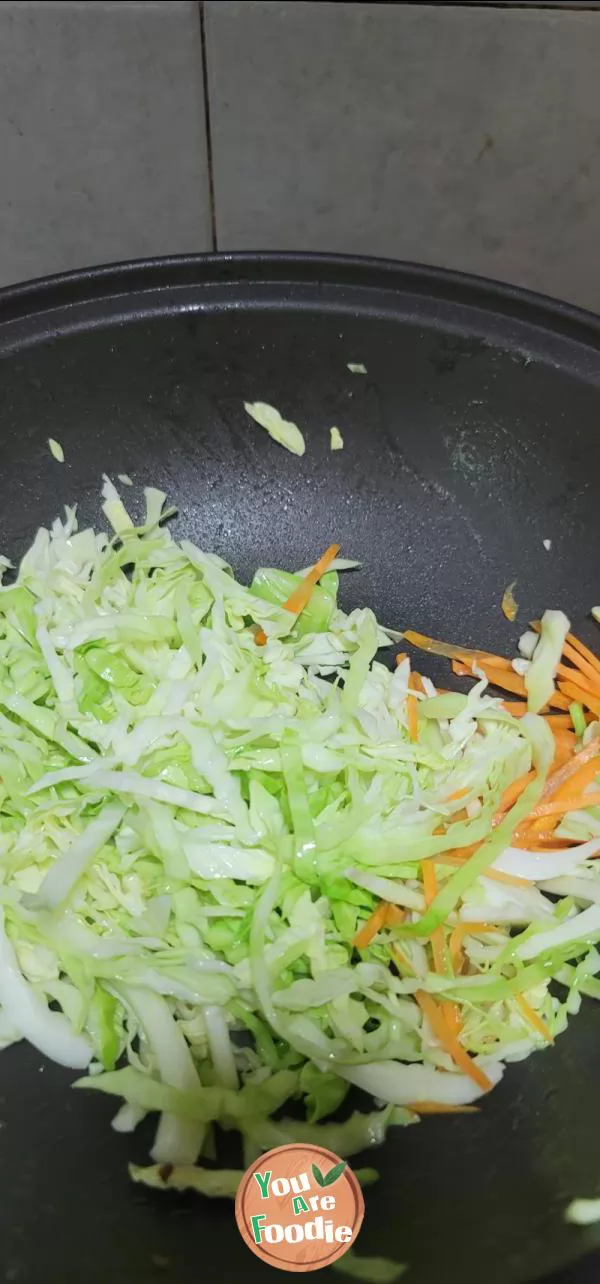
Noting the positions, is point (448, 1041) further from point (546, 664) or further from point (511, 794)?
point (546, 664)

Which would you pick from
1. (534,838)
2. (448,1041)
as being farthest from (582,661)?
(448,1041)

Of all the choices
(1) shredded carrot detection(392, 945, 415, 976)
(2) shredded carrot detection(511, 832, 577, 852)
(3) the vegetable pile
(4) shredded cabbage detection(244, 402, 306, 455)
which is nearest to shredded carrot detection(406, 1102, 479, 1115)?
(3) the vegetable pile

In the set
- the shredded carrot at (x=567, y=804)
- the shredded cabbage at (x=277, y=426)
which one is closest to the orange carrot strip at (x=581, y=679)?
the shredded carrot at (x=567, y=804)

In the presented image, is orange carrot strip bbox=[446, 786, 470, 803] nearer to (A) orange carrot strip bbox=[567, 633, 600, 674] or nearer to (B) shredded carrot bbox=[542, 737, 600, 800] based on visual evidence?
(B) shredded carrot bbox=[542, 737, 600, 800]

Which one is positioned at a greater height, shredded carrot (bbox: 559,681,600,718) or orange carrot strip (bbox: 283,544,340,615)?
orange carrot strip (bbox: 283,544,340,615)

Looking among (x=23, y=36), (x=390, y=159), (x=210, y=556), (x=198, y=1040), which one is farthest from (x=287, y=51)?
(x=198, y=1040)

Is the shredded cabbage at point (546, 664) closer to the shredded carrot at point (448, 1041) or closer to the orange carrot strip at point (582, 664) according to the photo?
the orange carrot strip at point (582, 664)

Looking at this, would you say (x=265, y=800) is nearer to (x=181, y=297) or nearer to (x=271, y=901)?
(x=271, y=901)

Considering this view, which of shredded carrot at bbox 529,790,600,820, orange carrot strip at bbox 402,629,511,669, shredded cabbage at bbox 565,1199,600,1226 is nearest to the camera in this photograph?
shredded cabbage at bbox 565,1199,600,1226
